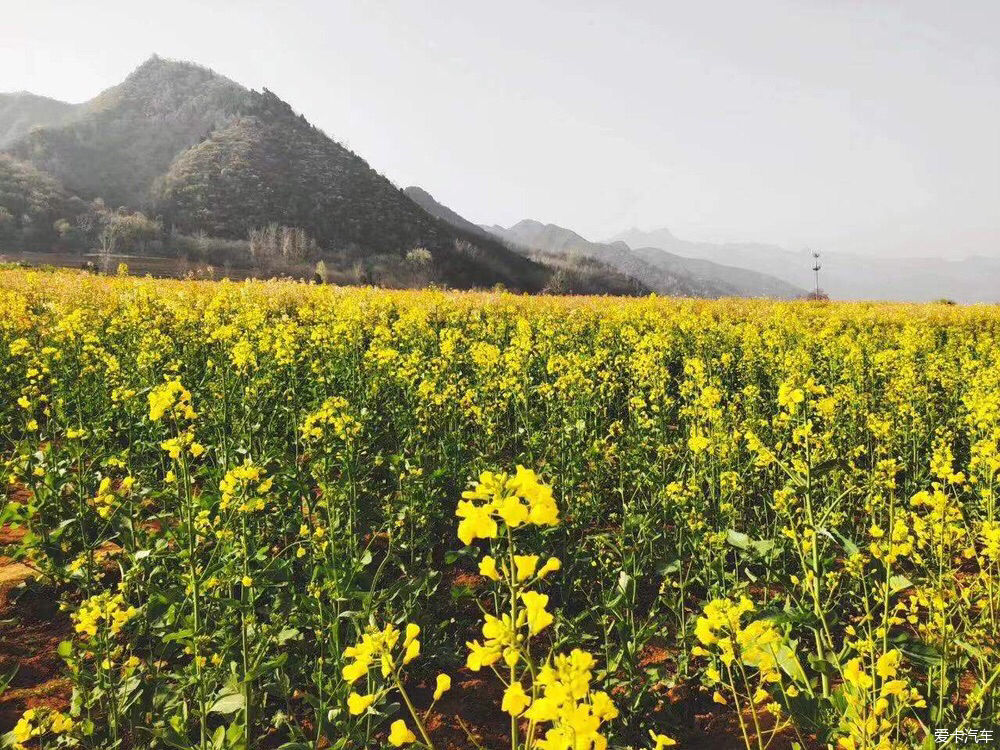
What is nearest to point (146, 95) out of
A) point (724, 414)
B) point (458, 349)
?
point (458, 349)

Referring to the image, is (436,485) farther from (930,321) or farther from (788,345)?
(930,321)

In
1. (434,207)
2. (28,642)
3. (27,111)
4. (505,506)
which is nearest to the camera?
(505,506)

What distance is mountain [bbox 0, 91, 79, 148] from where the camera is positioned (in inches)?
3494

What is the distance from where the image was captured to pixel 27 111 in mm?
96375

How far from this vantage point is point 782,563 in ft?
11.9

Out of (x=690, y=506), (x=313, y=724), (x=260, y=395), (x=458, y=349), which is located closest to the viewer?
(x=313, y=724)

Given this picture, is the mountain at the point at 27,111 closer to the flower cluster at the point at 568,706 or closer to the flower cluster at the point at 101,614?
the flower cluster at the point at 101,614

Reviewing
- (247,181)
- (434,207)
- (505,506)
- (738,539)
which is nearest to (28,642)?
(505,506)

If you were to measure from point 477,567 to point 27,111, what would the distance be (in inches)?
5106

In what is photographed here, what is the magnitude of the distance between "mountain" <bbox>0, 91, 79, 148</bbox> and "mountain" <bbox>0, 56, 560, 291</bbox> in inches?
823

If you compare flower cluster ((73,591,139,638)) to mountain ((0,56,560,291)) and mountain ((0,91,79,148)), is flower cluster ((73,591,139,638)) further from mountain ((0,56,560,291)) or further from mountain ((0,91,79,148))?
mountain ((0,91,79,148))

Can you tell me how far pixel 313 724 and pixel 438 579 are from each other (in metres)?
1.16

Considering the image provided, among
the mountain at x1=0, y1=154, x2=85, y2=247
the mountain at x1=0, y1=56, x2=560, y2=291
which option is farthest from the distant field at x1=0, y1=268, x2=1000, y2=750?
the mountain at x1=0, y1=154, x2=85, y2=247

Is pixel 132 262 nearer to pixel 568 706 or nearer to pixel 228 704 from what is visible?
pixel 228 704
